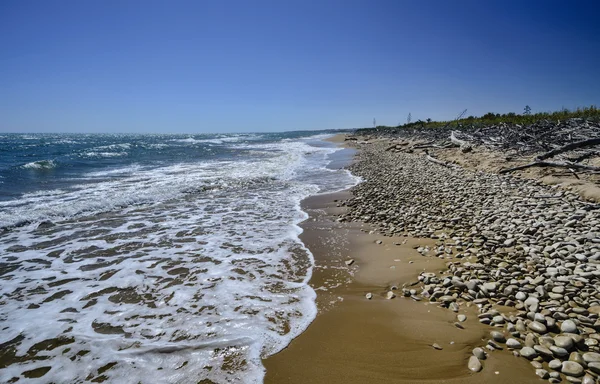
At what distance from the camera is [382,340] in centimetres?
329

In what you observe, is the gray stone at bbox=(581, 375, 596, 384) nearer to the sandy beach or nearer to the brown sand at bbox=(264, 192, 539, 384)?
the sandy beach

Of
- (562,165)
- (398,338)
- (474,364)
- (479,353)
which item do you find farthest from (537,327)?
(562,165)

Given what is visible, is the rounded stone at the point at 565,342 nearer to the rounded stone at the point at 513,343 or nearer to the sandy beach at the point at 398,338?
the sandy beach at the point at 398,338

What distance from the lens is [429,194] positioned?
8836 millimetres

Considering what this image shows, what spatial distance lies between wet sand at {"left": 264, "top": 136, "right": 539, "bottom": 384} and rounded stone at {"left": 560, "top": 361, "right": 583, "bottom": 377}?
250mm

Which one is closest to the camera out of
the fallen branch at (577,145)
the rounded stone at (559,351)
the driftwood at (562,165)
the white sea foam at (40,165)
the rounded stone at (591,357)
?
the rounded stone at (591,357)

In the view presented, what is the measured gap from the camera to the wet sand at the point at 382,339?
276cm

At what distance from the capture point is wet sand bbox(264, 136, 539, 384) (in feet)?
9.04

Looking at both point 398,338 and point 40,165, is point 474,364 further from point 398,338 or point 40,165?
point 40,165

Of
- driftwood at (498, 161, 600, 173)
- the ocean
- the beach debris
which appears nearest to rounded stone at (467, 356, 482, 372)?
the beach debris

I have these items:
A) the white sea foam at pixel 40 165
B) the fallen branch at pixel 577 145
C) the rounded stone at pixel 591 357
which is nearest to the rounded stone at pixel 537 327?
the rounded stone at pixel 591 357

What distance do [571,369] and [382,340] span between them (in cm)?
165

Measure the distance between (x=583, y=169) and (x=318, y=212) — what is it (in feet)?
24.8

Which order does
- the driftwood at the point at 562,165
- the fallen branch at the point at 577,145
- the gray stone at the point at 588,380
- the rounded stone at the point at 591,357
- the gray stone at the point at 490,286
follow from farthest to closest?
1. the fallen branch at the point at 577,145
2. the driftwood at the point at 562,165
3. the gray stone at the point at 490,286
4. the rounded stone at the point at 591,357
5. the gray stone at the point at 588,380
